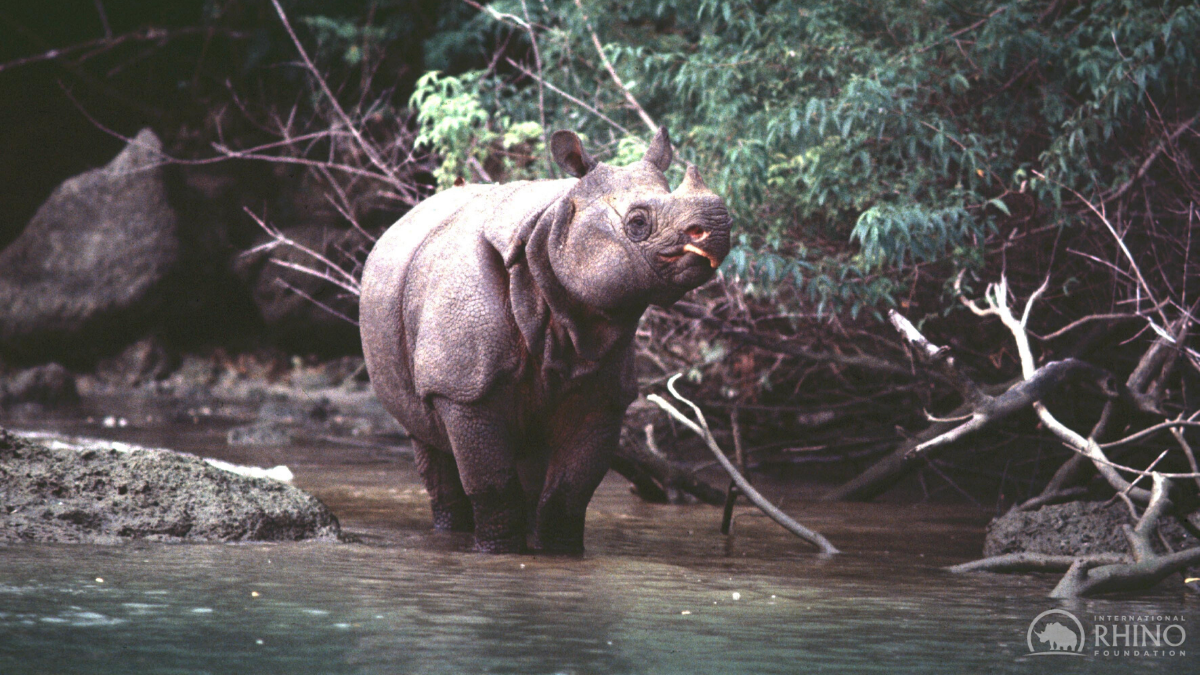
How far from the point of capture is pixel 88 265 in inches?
741

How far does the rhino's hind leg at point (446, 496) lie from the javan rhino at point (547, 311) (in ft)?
1.88

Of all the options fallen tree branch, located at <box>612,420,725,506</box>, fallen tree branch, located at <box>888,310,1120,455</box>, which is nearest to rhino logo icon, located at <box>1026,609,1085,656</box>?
fallen tree branch, located at <box>888,310,1120,455</box>

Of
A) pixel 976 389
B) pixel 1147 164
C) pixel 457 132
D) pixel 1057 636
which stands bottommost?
pixel 1057 636

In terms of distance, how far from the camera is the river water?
149 inches

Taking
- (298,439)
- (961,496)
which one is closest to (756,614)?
(961,496)

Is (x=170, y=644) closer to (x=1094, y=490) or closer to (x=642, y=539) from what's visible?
(x=642, y=539)

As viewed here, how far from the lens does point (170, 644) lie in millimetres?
3809

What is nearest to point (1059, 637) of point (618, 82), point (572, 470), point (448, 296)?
point (572, 470)

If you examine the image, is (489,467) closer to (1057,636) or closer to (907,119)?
(1057,636)

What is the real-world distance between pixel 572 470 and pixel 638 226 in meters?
1.30

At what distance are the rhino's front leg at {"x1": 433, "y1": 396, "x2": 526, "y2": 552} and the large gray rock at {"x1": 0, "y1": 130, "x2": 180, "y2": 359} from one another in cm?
1389

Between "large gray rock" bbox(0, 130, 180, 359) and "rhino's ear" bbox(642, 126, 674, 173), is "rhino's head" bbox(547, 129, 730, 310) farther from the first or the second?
"large gray rock" bbox(0, 130, 180, 359)

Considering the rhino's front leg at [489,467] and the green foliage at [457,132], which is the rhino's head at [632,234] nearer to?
the rhino's front leg at [489,467]

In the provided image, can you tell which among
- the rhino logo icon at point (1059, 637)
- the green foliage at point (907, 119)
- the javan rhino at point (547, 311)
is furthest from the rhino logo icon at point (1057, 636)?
the green foliage at point (907, 119)
